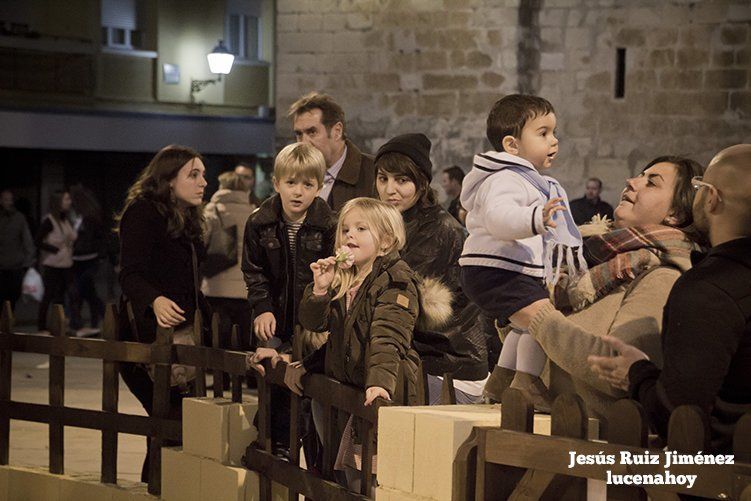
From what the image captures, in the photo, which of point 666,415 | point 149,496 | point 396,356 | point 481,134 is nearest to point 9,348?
point 149,496

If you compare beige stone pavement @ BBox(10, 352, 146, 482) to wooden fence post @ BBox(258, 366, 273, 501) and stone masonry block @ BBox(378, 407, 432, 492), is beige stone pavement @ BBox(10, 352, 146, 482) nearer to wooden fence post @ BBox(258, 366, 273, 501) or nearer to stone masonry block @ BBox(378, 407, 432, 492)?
wooden fence post @ BBox(258, 366, 273, 501)

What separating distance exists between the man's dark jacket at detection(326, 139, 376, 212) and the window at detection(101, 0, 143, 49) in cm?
2362

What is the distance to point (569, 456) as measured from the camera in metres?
3.63

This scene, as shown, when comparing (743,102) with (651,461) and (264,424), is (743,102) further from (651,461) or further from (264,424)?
(651,461)

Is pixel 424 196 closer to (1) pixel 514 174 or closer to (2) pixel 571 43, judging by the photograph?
(1) pixel 514 174

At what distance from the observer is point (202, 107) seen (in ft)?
102

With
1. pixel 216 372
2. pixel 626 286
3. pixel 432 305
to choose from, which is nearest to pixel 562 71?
pixel 216 372

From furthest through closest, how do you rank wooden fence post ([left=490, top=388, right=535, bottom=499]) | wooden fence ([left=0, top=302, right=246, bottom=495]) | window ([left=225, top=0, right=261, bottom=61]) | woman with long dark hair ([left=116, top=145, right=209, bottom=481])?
window ([left=225, top=0, right=261, bottom=61])
woman with long dark hair ([left=116, top=145, right=209, bottom=481])
wooden fence ([left=0, top=302, right=246, bottom=495])
wooden fence post ([left=490, top=388, right=535, bottom=499])

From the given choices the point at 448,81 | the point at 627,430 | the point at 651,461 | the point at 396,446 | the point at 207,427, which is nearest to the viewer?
the point at 651,461

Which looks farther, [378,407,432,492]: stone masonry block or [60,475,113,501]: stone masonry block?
[60,475,113,501]: stone masonry block

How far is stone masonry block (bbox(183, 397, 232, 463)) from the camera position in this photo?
21.2 ft

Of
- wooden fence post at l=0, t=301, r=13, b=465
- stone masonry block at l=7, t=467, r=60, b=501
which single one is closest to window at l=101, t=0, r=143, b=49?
wooden fence post at l=0, t=301, r=13, b=465

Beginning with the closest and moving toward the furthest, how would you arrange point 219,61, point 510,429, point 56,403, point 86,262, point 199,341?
1. point 510,429
2. point 199,341
3. point 56,403
4. point 86,262
5. point 219,61

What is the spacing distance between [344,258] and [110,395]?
7.56 feet
